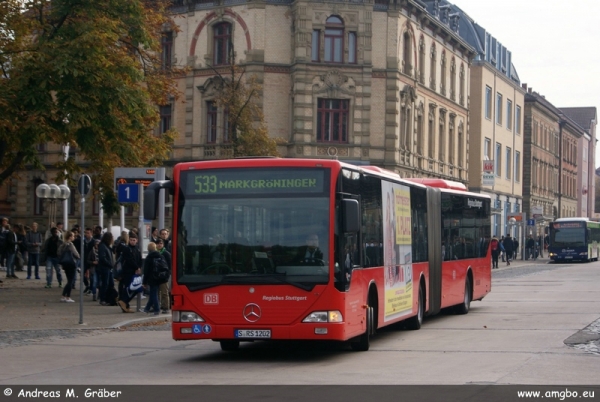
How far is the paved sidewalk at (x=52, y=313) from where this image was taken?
20969mm

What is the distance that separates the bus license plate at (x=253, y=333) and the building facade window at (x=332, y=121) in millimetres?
37238

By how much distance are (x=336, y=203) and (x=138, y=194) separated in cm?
1033

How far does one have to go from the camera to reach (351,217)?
14.4 meters

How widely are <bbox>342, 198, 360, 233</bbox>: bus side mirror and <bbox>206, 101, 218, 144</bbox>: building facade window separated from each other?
39.2 meters

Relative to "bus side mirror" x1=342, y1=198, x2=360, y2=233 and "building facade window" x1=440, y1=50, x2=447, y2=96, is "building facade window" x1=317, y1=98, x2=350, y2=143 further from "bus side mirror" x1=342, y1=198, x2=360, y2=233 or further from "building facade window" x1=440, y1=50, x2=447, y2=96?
"bus side mirror" x1=342, y1=198, x2=360, y2=233

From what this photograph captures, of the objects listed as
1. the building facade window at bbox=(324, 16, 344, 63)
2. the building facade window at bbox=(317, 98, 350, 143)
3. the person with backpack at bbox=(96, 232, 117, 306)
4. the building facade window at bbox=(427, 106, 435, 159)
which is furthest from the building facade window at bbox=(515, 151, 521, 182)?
the person with backpack at bbox=(96, 232, 117, 306)

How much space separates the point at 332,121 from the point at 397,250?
1316 inches

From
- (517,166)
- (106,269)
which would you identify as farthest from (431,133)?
(106,269)

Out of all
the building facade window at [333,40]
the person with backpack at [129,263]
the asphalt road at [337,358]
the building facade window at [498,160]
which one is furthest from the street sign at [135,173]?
the building facade window at [498,160]

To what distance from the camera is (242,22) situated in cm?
5206

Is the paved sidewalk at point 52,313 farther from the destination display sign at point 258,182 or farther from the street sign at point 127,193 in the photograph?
the destination display sign at point 258,182

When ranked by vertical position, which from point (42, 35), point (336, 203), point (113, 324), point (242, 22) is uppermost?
point (242, 22)
